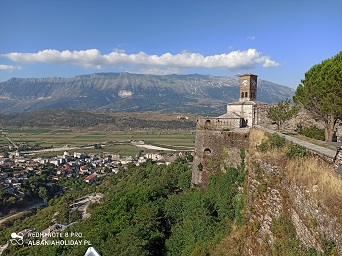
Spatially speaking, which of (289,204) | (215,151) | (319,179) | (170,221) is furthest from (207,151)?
(319,179)

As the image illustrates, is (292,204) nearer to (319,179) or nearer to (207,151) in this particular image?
(319,179)

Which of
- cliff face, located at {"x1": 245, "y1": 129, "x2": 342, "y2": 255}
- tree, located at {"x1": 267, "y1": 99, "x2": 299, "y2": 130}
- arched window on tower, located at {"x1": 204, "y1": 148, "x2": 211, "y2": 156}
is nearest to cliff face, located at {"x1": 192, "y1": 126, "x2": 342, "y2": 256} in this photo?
cliff face, located at {"x1": 245, "y1": 129, "x2": 342, "y2": 255}

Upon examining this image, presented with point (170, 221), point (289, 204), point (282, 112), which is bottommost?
point (170, 221)

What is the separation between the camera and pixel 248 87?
25.6m

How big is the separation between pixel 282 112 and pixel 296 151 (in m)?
12.4

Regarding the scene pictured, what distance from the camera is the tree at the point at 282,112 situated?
893 inches

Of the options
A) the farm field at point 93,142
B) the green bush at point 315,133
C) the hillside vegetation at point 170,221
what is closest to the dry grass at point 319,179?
the hillside vegetation at point 170,221

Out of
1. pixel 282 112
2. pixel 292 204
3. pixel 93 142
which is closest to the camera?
pixel 292 204

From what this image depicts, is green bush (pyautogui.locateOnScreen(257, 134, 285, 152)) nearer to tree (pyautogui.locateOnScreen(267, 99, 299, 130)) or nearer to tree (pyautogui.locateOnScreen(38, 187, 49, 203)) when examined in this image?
tree (pyautogui.locateOnScreen(267, 99, 299, 130))

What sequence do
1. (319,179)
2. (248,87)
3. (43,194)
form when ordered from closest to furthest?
1. (319,179)
2. (248,87)
3. (43,194)

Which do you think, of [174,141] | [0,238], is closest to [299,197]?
[0,238]

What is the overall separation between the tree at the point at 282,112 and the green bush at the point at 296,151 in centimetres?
1131

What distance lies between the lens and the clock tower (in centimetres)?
2557

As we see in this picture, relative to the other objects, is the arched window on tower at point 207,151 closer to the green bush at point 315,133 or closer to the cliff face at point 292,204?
the green bush at point 315,133
